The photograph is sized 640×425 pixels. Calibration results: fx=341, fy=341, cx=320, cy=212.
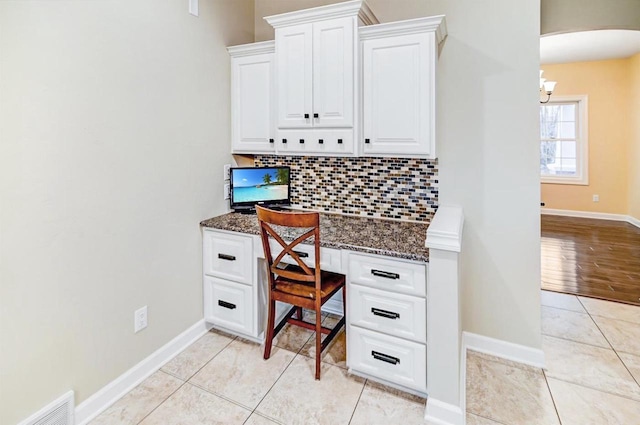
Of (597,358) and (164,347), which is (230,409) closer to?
(164,347)

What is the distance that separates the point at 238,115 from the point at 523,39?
197cm

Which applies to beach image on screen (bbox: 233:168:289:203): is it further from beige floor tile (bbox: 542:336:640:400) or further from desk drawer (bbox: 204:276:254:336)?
beige floor tile (bbox: 542:336:640:400)

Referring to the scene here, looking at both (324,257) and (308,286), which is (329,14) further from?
(308,286)

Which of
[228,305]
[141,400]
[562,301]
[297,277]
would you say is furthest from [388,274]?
[562,301]

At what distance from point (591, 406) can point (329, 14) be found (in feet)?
8.81

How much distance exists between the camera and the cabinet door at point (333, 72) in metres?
2.13

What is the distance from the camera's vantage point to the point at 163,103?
6.86 feet

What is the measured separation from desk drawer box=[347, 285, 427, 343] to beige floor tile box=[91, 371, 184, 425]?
1127 mm

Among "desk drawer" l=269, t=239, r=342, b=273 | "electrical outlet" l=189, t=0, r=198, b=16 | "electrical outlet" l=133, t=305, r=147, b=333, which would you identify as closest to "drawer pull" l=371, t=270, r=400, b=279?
Result: "desk drawer" l=269, t=239, r=342, b=273

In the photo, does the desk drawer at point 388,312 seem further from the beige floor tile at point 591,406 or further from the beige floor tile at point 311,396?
the beige floor tile at point 591,406

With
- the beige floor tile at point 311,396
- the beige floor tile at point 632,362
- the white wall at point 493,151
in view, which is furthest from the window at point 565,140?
the beige floor tile at point 311,396

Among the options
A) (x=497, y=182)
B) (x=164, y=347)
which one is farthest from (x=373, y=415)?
(x=497, y=182)

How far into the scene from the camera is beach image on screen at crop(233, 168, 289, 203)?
2.68m

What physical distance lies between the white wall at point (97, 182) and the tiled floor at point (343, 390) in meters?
0.28
